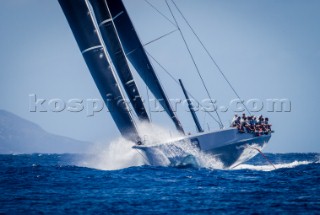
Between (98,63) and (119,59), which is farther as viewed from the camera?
(119,59)

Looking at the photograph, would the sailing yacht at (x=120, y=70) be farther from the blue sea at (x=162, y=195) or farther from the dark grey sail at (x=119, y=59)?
the blue sea at (x=162, y=195)

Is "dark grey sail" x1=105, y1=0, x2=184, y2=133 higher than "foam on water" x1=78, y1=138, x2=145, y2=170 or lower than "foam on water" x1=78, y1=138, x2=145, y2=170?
higher

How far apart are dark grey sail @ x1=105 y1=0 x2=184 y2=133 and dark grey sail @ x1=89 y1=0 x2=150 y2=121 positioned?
608 mm

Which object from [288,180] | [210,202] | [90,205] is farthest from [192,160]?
[90,205]

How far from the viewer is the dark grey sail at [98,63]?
524 inches

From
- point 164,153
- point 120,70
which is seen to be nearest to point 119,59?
point 120,70

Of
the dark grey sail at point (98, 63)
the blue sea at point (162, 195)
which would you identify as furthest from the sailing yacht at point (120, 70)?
the blue sea at point (162, 195)

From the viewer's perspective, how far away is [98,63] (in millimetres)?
13430

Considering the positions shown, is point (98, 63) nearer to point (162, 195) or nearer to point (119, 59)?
point (119, 59)

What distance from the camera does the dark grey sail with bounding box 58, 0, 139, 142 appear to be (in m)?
13.3

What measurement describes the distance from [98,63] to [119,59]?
2.99ft

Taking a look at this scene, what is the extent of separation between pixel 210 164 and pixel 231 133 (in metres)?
Answer: 1.49

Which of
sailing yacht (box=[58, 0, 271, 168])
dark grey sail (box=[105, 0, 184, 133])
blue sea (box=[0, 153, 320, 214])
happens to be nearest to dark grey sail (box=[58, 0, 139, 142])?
sailing yacht (box=[58, 0, 271, 168])

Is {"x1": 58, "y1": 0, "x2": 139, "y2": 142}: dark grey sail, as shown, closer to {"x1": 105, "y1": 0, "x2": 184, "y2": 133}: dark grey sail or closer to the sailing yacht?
the sailing yacht
